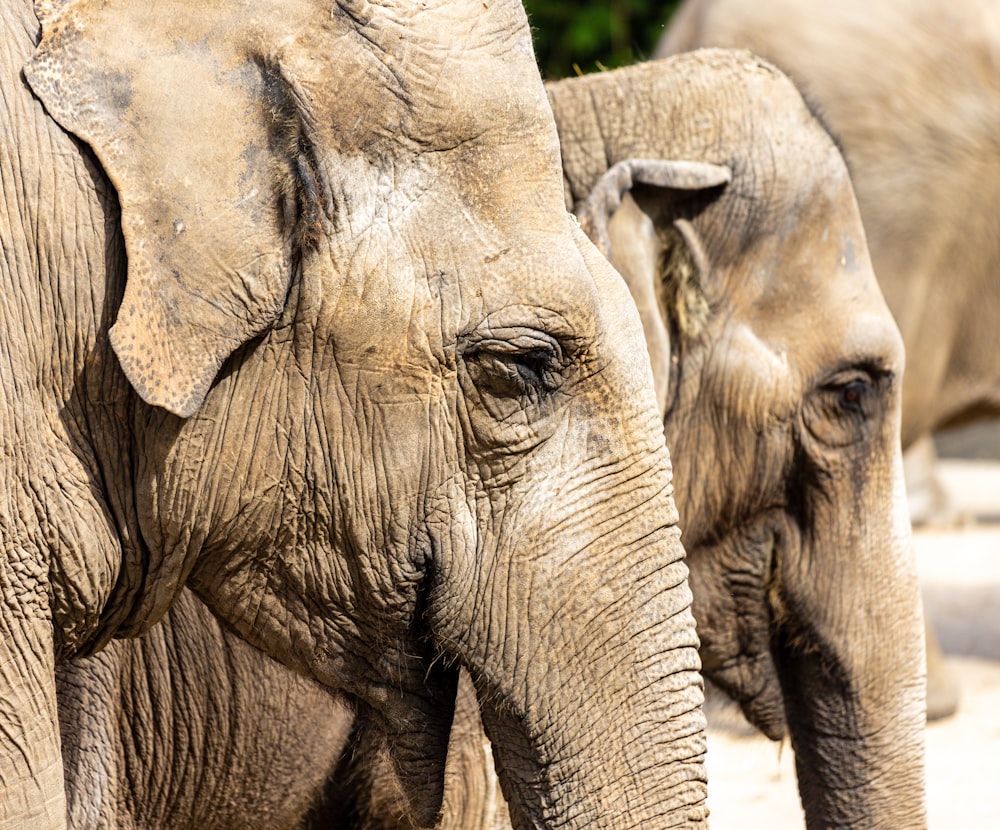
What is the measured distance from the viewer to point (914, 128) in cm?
580

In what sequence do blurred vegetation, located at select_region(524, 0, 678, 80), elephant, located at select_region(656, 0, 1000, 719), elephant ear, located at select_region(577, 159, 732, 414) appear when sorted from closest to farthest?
elephant ear, located at select_region(577, 159, 732, 414) < elephant, located at select_region(656, 0, 1000, 719) < blurred vegetation, located at select_region(524, 0, 678, 80)

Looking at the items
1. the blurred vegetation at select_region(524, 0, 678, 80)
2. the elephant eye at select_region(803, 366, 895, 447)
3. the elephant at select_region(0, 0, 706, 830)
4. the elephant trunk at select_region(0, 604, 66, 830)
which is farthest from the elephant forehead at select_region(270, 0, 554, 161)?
the blurred vegetation at select_region(524, 0, 678, 80)

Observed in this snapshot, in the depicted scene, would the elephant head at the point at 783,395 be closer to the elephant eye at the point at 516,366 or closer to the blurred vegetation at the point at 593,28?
the elephant eye at the point at 516,366

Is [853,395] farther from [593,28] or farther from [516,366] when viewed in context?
[593,28]

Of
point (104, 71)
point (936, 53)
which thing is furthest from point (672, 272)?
point (936, 53)

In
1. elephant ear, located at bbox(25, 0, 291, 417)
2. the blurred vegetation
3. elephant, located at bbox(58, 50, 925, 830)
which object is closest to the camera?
elephant ear, located at bbox(25, 0, 291, 417)

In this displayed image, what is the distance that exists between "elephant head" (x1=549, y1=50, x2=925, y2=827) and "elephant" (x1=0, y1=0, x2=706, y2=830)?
43.3 inches

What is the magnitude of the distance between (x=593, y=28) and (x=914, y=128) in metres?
4.52

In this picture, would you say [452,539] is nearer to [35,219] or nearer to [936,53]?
[35,219]

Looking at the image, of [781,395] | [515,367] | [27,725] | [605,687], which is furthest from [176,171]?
[781,395]

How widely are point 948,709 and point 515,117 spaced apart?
12.6 ft

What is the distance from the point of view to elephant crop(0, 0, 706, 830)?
1.86m

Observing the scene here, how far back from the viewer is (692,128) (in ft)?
10.6

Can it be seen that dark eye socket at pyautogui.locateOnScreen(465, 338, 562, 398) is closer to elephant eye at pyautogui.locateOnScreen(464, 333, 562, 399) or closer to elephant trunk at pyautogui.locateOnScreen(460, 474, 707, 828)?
elephant eye at pyautogui.locateOnScreen(464, 333, 562, 399)
